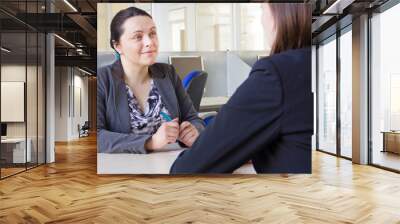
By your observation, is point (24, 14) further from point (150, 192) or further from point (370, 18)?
point (370, 18)

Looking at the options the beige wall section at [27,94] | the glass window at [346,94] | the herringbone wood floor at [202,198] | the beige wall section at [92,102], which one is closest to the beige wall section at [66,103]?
the beige wall section at [92,102]

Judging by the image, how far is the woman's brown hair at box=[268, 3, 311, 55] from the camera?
5.25 metres

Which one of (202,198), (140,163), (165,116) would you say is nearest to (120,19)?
(165,116)

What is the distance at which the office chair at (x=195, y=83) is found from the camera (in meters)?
5.39

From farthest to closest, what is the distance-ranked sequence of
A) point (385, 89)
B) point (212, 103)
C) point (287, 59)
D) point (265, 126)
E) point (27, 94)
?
point (385, 89), point (27, 94), point (212, 103), point (287, 59), point (265, 126)

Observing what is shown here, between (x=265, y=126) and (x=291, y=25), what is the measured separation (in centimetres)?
148

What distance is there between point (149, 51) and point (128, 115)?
91 centimetres

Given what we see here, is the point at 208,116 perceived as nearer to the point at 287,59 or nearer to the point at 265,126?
the point at 265,126

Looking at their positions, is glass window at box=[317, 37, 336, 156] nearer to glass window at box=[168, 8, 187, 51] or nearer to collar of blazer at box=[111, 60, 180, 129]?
glass window at box=[168, 8, 187, 51]

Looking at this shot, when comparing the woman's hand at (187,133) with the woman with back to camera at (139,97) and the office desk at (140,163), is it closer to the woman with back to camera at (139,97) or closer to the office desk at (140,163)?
the woman with back to camera at (139,97)

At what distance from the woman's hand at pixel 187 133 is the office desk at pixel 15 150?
296 cm

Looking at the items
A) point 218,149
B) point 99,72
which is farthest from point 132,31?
point 218,149

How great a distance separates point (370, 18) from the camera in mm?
7707

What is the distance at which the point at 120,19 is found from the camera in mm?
5406
